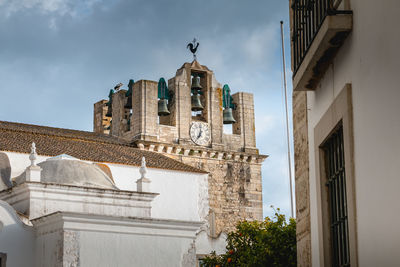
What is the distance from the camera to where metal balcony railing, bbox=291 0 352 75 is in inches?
214

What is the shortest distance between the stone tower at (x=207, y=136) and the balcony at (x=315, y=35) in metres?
27.5

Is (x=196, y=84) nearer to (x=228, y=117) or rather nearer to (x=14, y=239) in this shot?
(x=228, y=117)

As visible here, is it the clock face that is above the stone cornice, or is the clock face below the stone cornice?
above

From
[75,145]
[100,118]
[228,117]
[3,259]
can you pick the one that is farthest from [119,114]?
[3,259]

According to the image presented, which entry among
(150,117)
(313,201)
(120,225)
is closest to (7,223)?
(120,225)

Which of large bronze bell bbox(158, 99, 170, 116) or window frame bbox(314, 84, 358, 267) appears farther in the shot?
large bronze bell bbox(158, 99, 170, 116)

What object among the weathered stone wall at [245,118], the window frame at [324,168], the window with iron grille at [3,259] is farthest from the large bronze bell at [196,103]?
the window frame at [324,168]

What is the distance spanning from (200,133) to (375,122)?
3160 centimetres

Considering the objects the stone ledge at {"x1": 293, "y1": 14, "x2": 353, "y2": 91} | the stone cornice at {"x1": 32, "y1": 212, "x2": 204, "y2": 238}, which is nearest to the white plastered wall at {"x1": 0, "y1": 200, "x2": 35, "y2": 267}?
the stone cornice at {"x1": 32, "y1": 212, "x2": 204, "y2": 238}

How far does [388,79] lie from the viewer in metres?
4.30

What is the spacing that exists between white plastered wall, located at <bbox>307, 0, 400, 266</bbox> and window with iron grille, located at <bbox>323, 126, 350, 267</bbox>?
18.5 inches

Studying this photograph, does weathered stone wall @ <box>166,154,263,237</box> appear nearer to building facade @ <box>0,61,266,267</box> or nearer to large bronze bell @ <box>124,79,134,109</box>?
building facade @ <box>0,61,266,267</box>

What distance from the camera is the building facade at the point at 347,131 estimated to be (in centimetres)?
431

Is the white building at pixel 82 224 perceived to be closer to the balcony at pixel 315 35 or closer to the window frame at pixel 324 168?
the balcony at pixel 315 35
